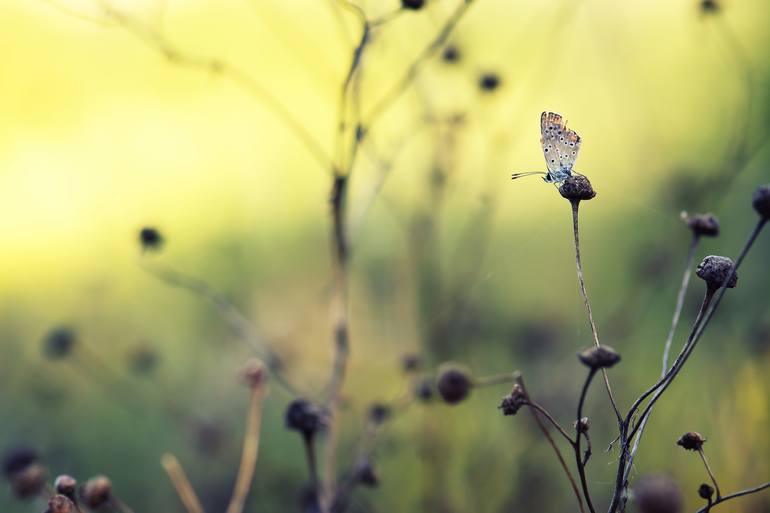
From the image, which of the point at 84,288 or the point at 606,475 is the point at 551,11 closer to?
the point at 606,475

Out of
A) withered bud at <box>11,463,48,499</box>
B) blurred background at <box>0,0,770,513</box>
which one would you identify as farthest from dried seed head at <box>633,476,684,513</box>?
withered bud at <box>11,463,48,499</box>

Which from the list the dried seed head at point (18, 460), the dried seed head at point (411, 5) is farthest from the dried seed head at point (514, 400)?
the dried seed head at point (18, 460)

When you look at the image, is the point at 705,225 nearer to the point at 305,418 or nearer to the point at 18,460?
the point at 305,418

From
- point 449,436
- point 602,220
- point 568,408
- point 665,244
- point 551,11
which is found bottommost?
point 449,436

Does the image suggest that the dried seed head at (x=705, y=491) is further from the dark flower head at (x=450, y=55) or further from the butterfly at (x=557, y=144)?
the dark flower head at (x=450, y=55)

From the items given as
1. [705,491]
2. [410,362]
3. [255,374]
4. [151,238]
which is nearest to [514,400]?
[705,491]

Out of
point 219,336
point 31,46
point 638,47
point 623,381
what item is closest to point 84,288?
point 219,336
